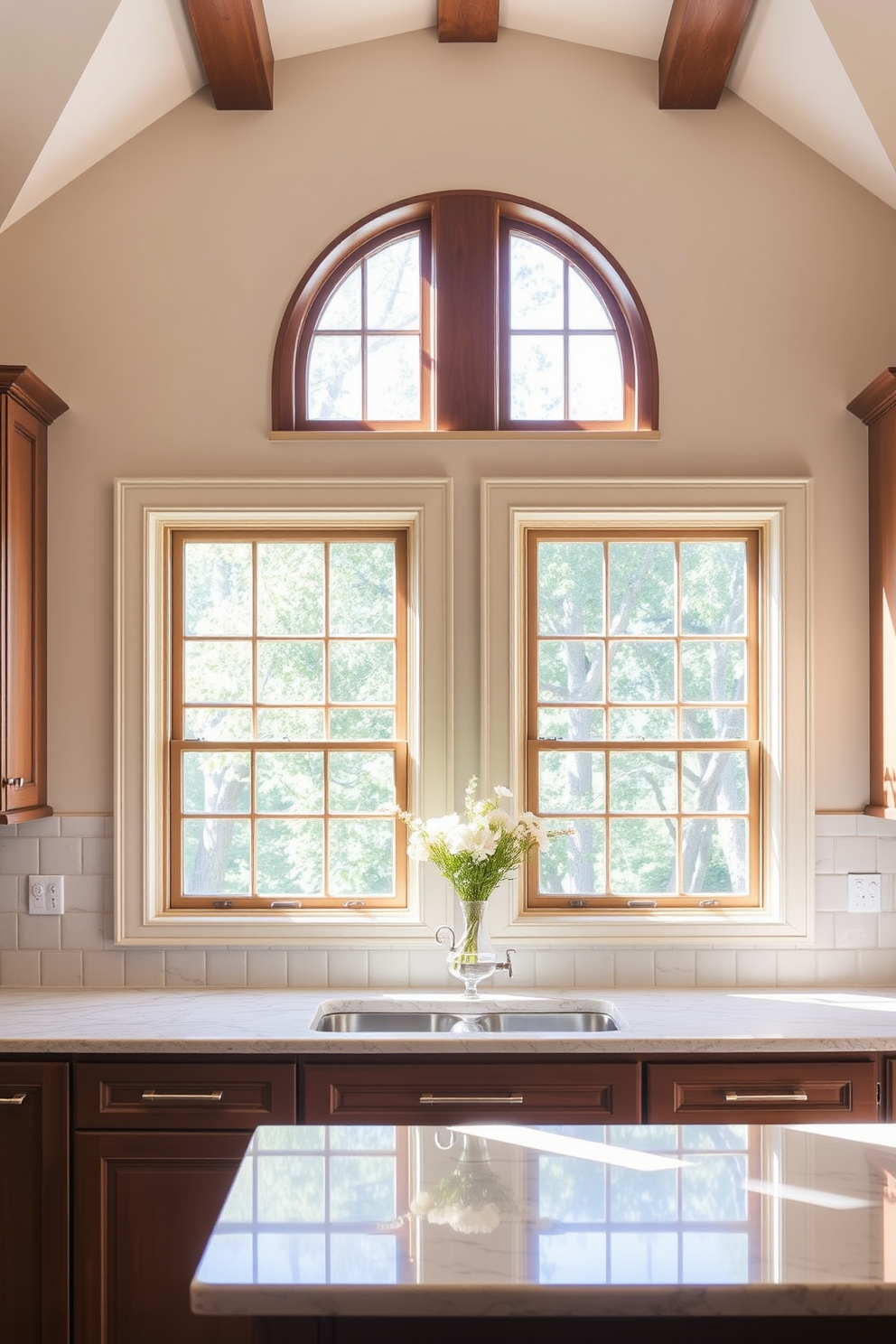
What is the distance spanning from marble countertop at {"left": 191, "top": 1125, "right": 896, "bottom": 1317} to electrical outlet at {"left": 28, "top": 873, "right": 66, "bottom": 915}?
1.64 m

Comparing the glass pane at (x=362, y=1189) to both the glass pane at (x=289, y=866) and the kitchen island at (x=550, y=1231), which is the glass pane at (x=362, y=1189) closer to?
the kitchen island at (x=550, y=1231)

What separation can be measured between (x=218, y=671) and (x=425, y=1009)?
48.2 inches

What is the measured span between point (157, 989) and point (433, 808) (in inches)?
39.5

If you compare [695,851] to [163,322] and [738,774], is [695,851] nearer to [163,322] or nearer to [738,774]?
[738,774]

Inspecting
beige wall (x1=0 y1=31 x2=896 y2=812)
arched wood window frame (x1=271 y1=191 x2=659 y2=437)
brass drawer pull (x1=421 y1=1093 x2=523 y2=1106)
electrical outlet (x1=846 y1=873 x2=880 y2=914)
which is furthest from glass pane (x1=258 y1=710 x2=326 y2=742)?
electrical outlet (x1=846 y1=873 x2=880 y2=914)

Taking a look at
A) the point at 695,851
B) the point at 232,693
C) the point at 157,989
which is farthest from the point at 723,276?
the point at 157,989

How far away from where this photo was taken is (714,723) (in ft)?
11.6

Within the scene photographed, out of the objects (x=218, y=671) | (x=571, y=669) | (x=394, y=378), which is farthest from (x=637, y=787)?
(x=394, y=378)

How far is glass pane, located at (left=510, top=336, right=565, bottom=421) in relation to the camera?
3529 millimetres

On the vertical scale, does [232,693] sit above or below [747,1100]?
above

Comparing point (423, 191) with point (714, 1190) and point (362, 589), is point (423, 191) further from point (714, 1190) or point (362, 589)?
point (714, 1190)

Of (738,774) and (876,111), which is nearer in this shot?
(876,111)

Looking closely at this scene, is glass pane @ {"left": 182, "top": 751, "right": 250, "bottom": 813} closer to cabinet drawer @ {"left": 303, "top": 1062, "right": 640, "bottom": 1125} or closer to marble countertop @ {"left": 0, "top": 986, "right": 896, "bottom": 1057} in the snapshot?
marble countertop @ {"left": 0, "top": 986, "right": 896, "bottom": 1057}

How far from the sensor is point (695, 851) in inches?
138
